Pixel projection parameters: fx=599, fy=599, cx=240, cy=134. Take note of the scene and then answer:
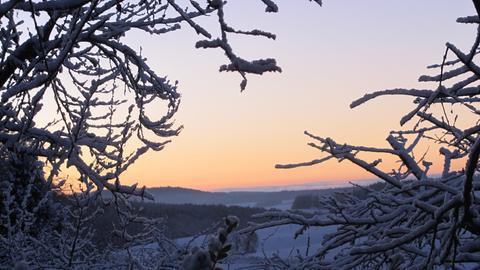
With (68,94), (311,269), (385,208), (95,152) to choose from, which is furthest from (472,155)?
(68,94)

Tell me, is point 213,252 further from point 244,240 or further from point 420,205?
point 244,240

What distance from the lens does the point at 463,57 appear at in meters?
1.70

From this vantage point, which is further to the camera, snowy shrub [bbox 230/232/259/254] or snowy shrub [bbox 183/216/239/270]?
snowy shrub [bbox 230/232/259/254]

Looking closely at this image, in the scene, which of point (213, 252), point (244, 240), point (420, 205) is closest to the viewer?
point (213, 252)

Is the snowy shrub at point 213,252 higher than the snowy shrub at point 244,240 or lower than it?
higher

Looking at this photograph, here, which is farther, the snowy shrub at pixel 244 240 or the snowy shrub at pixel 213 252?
the snowy shrub at pixel 244 240

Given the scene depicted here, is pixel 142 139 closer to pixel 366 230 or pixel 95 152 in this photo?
pixel 95 152

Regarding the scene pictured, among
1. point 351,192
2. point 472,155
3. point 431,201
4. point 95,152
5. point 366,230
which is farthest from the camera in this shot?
point 95,152

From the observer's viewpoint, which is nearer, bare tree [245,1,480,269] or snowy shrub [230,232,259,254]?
bare tree [245,1,480,269]

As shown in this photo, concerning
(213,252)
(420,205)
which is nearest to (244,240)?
(420,205)

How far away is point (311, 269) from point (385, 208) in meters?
0.59

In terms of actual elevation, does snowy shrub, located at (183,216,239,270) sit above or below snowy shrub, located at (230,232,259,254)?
above

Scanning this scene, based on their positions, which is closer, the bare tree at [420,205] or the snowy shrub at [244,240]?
the bare tree at [420,205]

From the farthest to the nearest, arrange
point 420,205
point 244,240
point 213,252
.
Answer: point 244,240 < point 420,205 < point 213,252
